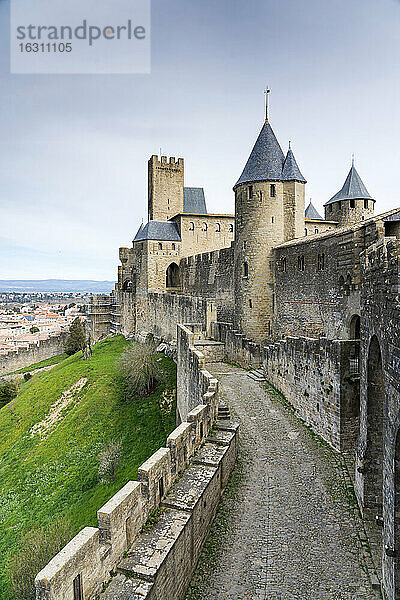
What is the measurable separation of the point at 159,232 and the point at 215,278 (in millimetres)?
10504

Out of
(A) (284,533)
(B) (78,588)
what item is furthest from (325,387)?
(B) (78,588)

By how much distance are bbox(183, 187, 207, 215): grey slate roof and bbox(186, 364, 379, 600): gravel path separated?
37661 mm

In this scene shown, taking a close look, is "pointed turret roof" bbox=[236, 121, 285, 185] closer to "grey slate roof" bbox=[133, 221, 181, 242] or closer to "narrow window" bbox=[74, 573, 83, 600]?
"grey slate roof" bbox=[133, 221, 181, 242]

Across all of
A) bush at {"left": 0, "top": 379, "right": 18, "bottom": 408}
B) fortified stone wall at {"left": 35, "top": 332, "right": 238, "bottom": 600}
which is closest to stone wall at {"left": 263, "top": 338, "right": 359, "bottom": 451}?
fortified stone wall at {"left": 35, "top": 332, "right": 238, "bottom": 600}

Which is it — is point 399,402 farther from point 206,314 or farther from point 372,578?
point 206,314

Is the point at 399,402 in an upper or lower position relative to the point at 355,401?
upper

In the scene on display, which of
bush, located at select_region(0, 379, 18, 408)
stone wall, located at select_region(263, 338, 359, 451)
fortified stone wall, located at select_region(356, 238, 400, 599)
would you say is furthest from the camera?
bush, located at select_region(0, 379, 18, 408)

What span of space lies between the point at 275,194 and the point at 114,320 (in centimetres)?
2639

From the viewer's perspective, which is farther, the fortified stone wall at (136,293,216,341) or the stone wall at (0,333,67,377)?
the stone wall at (0,333,67,377)

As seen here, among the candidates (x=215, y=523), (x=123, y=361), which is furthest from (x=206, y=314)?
(x=215, y=523)

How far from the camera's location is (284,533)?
6988mm

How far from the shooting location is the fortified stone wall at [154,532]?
14.4 feet

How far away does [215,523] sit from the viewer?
726 cm

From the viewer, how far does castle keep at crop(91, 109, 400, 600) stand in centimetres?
623
